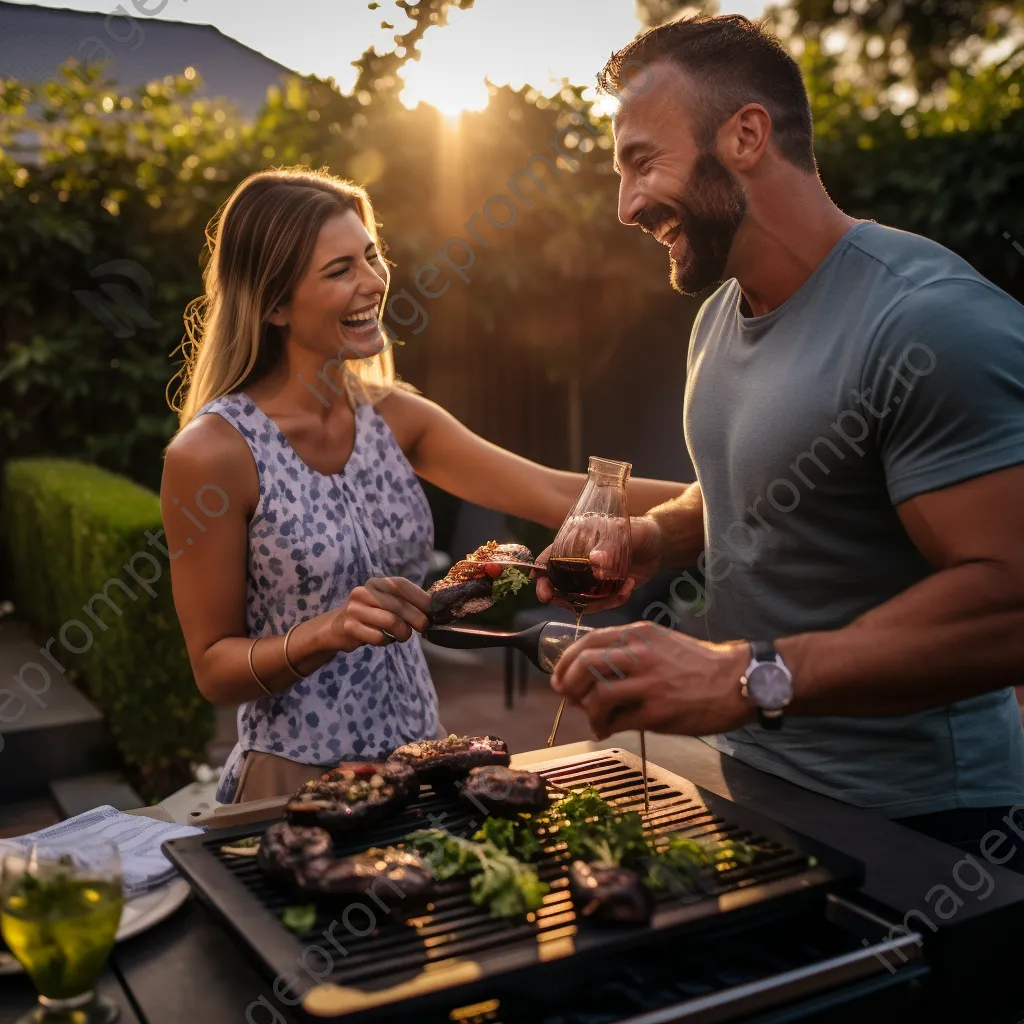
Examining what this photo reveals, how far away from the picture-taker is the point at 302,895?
1.37 m

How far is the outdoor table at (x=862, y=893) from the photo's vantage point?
130 centimetres

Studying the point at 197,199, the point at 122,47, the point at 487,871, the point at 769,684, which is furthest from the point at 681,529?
the point at 122,47

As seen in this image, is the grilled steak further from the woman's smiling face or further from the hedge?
the hedge

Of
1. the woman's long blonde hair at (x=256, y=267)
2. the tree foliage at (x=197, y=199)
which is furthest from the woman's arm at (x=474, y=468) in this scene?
the tree foliage at (x=197, y=199)

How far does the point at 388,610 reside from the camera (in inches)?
77.8

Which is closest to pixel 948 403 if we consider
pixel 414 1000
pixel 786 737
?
pixel 786 737

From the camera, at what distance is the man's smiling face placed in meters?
2.08

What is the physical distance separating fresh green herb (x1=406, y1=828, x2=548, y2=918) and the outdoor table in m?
0.29

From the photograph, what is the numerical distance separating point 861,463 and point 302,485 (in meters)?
1.41

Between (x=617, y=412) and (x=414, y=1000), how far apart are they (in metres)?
8.07

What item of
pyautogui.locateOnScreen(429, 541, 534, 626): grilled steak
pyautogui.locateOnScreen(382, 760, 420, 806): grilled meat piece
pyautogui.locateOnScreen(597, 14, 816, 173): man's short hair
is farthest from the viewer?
pyautogui.locateOnScreen(597, 14, 816, 173): man's short hair

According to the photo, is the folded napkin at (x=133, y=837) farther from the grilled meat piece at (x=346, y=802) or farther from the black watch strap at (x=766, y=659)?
the black watch strap at (x=766, y=659)

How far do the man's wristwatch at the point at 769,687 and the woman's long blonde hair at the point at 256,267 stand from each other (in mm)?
1691

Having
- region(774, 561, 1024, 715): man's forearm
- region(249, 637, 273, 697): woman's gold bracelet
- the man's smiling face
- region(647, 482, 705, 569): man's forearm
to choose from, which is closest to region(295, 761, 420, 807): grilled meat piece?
region(774, 561, 1024, 715): man's forearm
